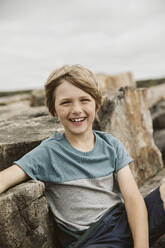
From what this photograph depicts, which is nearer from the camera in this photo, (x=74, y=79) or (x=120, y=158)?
(x=74, y=79)

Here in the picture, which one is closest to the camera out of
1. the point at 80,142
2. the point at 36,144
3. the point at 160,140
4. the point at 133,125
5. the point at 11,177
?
the point at 11,177

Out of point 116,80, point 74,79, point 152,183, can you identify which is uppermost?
point 74,79

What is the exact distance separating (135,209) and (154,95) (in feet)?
27.2

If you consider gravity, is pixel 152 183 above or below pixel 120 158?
below

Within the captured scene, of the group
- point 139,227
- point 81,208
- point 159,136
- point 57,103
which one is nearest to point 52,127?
point 57,103

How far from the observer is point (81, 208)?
236cm

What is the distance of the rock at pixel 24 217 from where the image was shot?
2088 millimetres

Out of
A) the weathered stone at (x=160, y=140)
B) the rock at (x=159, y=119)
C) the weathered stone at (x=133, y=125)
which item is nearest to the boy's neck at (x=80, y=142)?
the weathered stone at (x=133, y=125)

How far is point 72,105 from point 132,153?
83.9 inches

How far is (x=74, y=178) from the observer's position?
2.34 m

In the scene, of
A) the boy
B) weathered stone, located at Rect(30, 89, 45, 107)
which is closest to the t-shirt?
the boy

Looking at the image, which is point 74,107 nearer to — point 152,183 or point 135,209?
point 135,209

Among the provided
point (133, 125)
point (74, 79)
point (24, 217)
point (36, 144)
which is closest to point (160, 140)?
point (133, 125)

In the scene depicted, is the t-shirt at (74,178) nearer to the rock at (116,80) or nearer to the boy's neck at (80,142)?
the boy's neck at (80,142)
